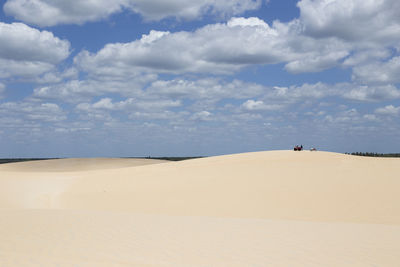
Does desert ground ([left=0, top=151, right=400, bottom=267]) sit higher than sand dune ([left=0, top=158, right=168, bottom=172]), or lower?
lower

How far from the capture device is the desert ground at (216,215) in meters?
7.82

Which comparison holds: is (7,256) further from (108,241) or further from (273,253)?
(273,253)

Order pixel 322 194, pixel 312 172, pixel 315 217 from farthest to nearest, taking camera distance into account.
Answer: pixel 312 172, pixel 322 194, pixel 315 217

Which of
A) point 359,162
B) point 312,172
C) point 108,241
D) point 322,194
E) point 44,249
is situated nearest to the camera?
point 44,249

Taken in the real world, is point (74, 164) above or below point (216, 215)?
above

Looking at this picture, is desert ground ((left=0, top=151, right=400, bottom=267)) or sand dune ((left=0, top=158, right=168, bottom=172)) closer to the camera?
desert ground ((left=0, top=151, right=400, bottom=267))

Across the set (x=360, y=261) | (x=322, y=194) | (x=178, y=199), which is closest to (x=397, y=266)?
(x=360, y=261)

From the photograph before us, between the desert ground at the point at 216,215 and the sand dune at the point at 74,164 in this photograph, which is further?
the sand dune at the point at 74,164

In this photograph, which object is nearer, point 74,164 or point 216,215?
point 216,215

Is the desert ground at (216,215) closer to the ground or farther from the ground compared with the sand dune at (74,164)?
closer to the ground

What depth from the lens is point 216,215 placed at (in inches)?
635

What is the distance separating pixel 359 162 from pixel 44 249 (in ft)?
67.7

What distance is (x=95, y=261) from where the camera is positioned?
710cm

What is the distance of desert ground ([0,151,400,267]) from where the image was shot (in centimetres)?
782
